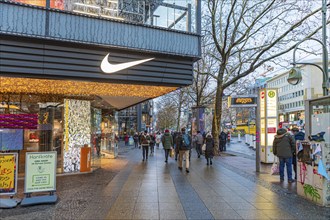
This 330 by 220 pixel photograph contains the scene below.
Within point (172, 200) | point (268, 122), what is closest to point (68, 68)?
point (172, 200)

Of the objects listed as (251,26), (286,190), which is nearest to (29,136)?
(286,190)

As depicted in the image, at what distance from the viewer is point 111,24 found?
883 cm

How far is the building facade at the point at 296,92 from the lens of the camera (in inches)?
3172

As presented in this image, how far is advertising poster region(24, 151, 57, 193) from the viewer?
6.87 meters

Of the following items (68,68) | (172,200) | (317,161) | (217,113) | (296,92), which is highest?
(296,92)

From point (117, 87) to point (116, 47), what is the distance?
6.61 ft

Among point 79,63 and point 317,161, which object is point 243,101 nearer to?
point 317,161

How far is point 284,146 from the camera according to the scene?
9.59 metres

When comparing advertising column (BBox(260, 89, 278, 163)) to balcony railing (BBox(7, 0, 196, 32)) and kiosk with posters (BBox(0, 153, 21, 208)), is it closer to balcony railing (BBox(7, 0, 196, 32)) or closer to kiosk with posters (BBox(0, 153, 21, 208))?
balcony railing (BBox(7, 0, 196, 32))

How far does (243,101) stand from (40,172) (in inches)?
329

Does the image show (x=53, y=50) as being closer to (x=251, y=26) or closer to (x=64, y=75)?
(x=64, y=75)

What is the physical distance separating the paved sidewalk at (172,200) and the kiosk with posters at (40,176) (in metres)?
0.25

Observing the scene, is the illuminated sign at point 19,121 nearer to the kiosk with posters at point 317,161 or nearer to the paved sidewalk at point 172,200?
the paved sidewalk at point 172,200

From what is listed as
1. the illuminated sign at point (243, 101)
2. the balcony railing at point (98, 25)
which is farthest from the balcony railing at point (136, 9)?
the illuminated sign at point (243, 101)
